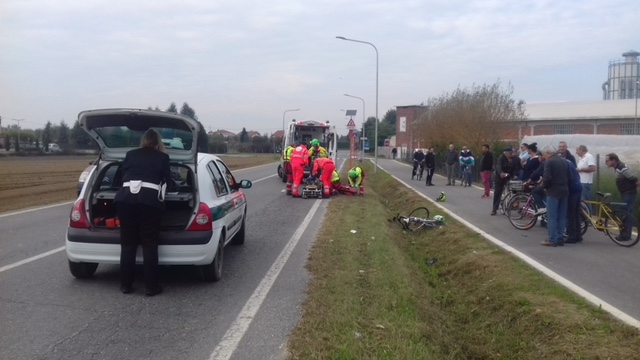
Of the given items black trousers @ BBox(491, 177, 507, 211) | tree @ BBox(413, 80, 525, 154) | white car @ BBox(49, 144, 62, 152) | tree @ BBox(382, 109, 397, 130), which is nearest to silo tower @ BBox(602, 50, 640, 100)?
tree @ BBox(382, 109, 397, 130)

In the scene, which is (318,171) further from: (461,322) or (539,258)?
(461,322)

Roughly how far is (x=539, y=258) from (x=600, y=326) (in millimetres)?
3916

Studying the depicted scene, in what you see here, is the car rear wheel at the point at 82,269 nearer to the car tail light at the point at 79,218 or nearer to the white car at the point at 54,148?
the car tail light at the point at 79,218

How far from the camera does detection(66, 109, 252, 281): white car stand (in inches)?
293

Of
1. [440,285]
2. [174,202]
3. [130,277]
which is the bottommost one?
[440,285]

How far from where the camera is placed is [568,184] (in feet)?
35.8

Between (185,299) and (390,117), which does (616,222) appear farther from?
(390,117)

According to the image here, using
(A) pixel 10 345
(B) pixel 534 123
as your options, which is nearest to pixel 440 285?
(A) pixel 10 345

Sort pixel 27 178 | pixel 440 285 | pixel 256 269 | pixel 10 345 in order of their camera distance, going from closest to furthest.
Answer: pixel 10 345, pixel 256 269, pixel 440 285, pixel 27 178

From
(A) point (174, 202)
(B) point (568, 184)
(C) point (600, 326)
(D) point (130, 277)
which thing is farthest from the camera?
(B) point (568, 184)

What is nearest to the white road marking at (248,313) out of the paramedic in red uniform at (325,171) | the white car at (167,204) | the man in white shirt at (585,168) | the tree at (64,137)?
the white car at (167,204)

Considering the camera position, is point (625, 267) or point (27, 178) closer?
point (625, 267)

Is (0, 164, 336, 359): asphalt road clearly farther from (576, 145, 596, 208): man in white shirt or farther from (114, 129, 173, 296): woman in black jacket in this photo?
(576, 145, 596, 208): man in white shirt

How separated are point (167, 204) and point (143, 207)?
4.03 feet
